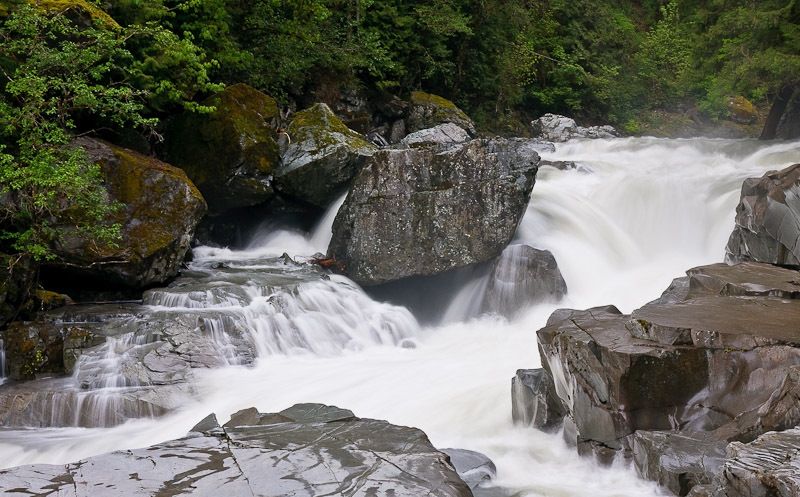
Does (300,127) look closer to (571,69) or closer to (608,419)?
(608,419)

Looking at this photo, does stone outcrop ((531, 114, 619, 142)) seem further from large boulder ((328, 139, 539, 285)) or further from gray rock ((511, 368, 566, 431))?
gray rock ((511, 368, 566, 431))

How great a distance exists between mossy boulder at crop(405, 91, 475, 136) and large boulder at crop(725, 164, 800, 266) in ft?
31.7

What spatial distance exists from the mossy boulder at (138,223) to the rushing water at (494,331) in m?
0.83

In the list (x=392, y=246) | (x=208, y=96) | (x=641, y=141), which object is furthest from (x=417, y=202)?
(x=641, y=141)

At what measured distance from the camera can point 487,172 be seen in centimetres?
1029

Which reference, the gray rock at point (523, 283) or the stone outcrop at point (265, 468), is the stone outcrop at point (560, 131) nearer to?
the gray rock at point (523, 283)

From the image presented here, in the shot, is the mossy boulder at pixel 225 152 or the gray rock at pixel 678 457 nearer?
the gray rock at pixel 678 457

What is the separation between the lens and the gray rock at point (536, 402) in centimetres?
556

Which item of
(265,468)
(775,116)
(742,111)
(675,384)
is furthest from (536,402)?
(742,111)

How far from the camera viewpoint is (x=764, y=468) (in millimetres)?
2969

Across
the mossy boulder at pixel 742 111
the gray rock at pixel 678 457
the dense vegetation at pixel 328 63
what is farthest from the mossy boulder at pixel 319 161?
the mossy boulder at pixel 742 111

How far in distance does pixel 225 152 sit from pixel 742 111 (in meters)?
23.9

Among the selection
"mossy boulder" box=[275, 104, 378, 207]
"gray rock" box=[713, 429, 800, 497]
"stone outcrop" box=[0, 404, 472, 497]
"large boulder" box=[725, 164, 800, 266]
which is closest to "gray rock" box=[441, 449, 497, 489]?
"stone outcrop" box=[0, 404, 472, 497]

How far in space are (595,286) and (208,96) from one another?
26.7ft
